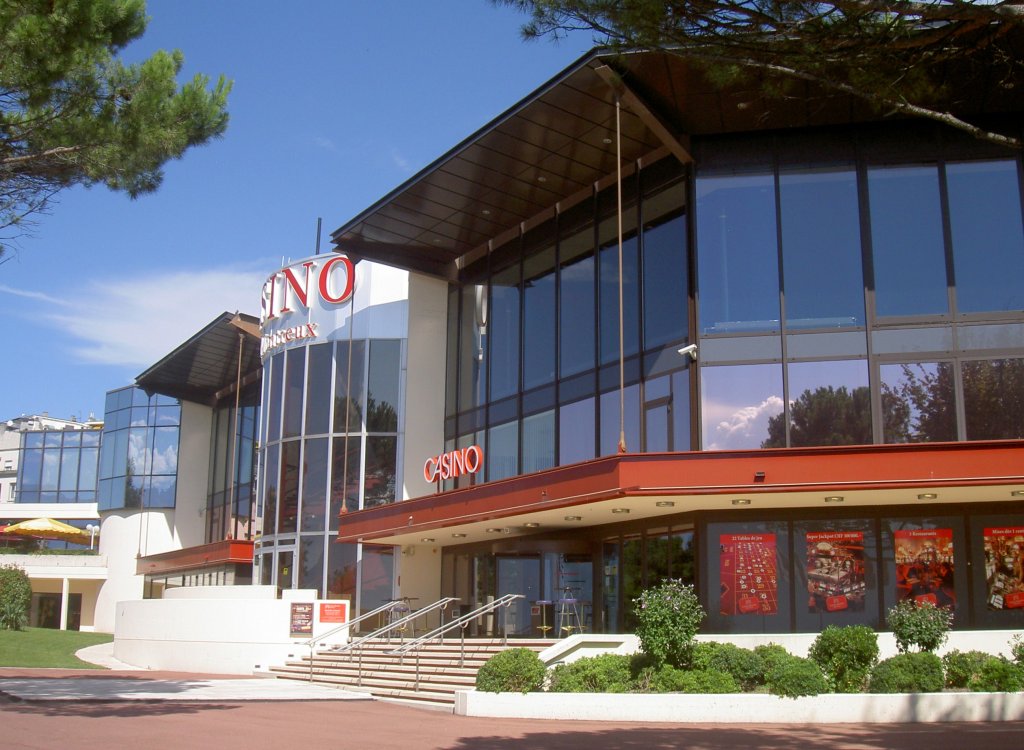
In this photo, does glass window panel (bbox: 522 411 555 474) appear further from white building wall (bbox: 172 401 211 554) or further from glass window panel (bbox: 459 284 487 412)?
white building wall (bbox: 172 401 211 554)

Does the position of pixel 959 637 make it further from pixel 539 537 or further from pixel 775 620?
pixel 539 537

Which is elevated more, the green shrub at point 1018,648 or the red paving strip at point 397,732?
the green shrub at point 1018,648

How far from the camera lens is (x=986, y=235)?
19.2 meters

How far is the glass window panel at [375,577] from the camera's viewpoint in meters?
26.9

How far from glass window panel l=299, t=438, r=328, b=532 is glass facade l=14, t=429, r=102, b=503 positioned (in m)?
35.0

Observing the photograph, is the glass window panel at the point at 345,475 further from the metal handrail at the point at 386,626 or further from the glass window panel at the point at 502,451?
the glass window panel at the point at 502,451

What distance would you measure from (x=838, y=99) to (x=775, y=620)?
30.2ft

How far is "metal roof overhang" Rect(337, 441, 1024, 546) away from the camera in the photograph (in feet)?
53.5

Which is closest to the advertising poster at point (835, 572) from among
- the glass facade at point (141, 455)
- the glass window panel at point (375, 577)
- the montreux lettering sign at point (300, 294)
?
the glass window panel at point (375, 577)

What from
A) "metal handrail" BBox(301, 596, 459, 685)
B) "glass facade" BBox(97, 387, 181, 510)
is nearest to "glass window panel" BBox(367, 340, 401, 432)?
"metal handrail" BBox(301, 596, 459, 685)

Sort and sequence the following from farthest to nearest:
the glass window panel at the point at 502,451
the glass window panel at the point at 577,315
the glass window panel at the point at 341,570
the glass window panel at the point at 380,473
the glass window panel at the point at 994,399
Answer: the glass window panel at the point at 380,473, the glass window panel at the point at 341,570, the glass window panel at the point at 502,451, the glass window panel at the point at 577,315, the glass window panel at the point at 994,399

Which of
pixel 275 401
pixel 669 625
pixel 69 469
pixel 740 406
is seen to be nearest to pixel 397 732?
pixel 669 625

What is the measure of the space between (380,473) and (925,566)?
14.4 m

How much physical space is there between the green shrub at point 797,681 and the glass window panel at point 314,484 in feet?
52.9
